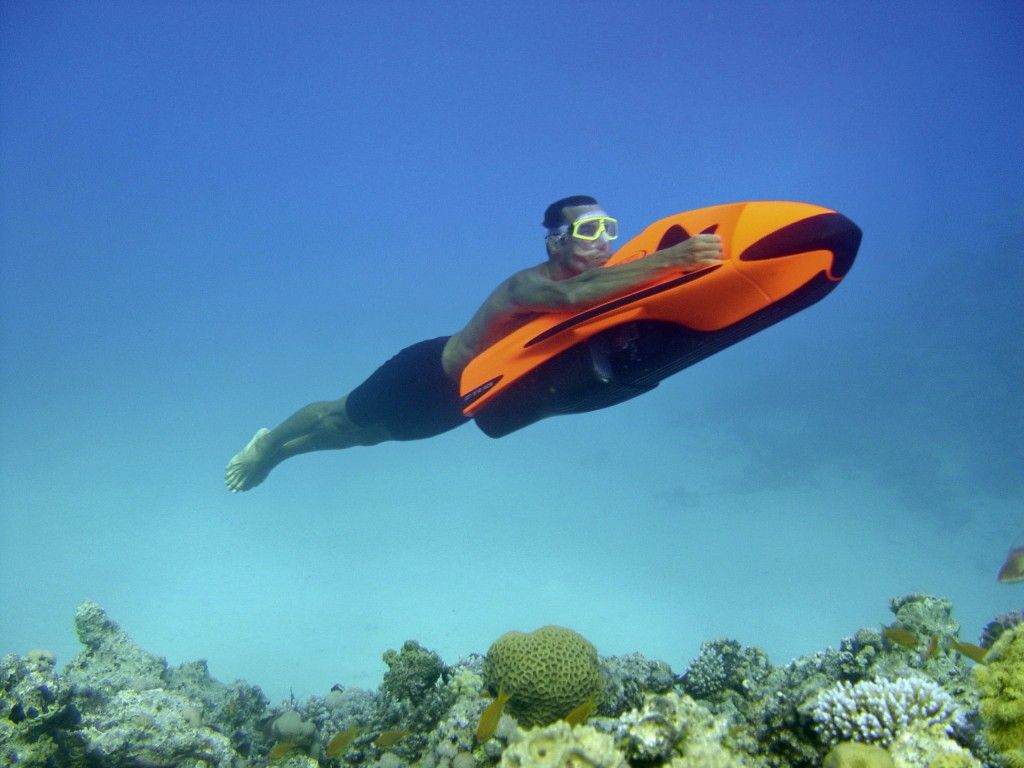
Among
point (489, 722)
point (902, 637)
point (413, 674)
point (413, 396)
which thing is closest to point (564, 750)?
point (489, 722)

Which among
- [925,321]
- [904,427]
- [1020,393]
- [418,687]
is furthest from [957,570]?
[418,687]

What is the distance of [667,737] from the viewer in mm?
3217

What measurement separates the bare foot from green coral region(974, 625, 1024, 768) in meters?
8.79

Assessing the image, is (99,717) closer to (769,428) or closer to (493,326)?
(493,326)

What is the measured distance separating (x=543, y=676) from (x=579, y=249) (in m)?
3.81

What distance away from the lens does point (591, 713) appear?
4836 millimetres

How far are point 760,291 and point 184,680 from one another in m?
9.45

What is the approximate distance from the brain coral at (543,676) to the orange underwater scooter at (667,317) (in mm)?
1973

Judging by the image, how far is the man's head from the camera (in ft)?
18.7

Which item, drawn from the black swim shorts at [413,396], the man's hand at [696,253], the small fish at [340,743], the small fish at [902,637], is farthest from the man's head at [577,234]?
the small fish at [340,743]

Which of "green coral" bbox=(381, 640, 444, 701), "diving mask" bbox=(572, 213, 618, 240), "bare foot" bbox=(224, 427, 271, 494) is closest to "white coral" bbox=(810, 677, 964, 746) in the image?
"green coral" bbox=(381, 640, 444, 701)

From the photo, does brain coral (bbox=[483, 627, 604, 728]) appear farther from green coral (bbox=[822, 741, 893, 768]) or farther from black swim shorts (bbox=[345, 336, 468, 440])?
black swim shorts (bbox=[345, 336, 468, 440])

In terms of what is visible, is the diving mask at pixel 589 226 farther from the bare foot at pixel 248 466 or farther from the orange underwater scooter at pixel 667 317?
the bare foot at pixel 248 466

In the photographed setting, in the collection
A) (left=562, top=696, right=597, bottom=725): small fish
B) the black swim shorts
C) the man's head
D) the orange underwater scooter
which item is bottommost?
(left=562, top=696, right=597, bottom=725): small fish
